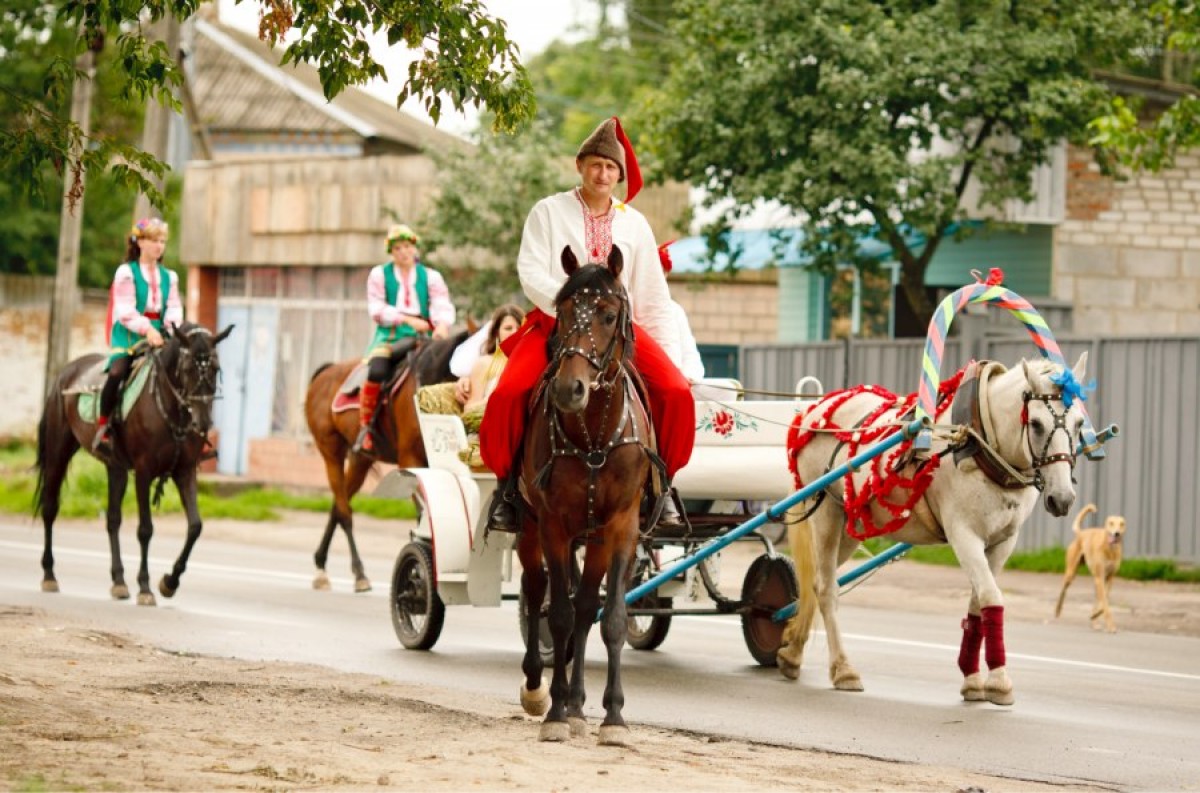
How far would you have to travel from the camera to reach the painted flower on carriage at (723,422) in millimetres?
12547

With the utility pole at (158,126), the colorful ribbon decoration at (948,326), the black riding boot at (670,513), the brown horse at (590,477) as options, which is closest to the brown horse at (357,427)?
the colorful ribbon decoration at (948,326)

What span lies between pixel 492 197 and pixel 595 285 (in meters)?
18.5

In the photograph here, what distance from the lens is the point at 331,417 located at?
1905cm

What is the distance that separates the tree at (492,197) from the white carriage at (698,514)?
1438 cm

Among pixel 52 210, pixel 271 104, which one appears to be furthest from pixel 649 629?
pixel 271 104

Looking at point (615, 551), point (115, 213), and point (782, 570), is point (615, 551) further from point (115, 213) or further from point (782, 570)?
point (115, 213)

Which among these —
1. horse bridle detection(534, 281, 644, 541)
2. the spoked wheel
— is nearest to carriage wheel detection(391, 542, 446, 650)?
the spoked wheel

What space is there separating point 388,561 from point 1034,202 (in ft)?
32.2

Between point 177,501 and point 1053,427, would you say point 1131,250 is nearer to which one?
point 177,501

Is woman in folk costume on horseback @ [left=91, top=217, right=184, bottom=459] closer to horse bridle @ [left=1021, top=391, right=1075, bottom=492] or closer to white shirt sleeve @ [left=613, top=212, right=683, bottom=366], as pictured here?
white shirt sleeve @ [left=613, top=212, right=683, bottom=366]

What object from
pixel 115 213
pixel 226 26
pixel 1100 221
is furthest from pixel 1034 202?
pixel 226 26

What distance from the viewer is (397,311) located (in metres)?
17.9

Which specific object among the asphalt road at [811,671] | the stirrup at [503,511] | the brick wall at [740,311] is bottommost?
the asphalt road at [811,671]

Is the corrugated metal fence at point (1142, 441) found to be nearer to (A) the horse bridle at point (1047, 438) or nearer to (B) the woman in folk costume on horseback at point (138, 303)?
(B) the woman in folk costume on horseback at point (138, 303)
